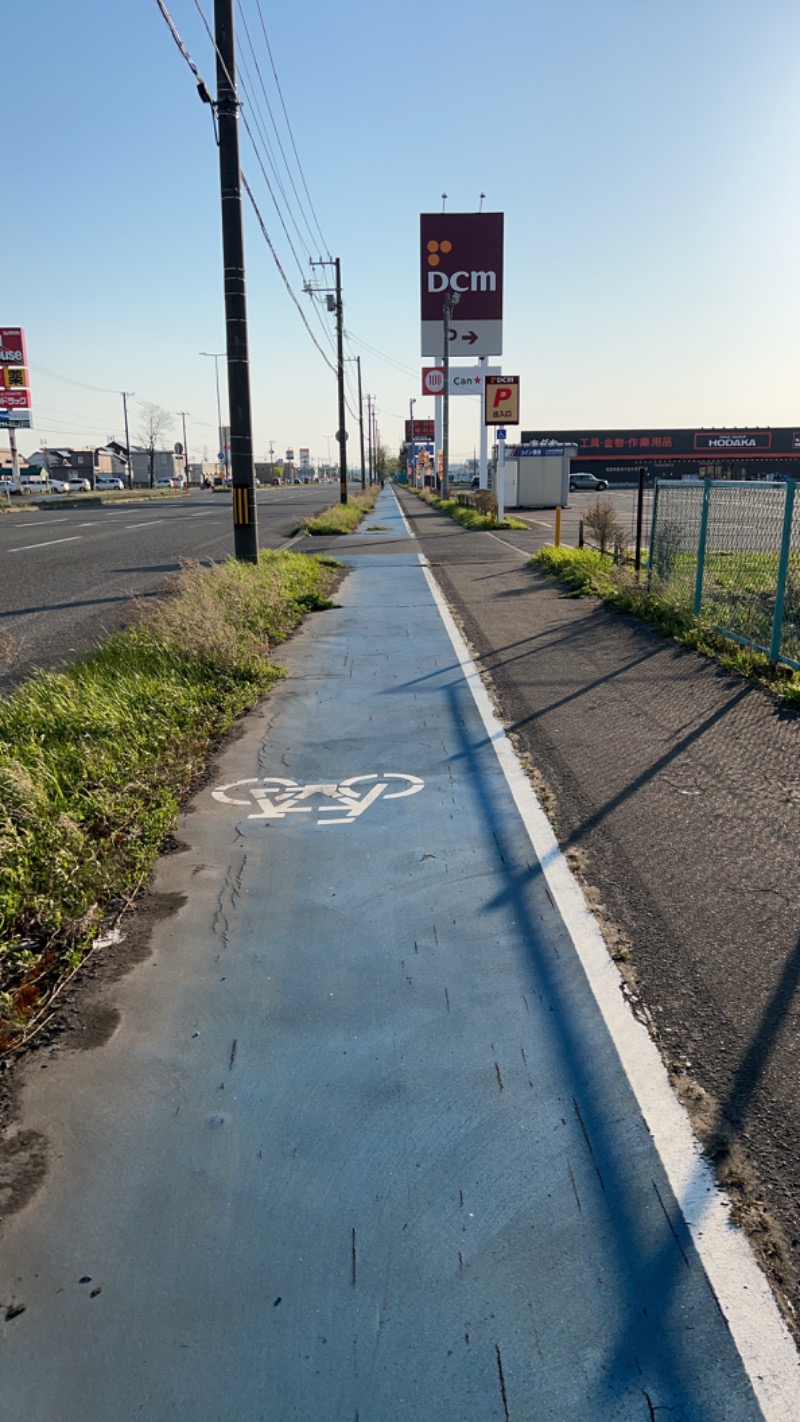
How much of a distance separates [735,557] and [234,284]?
7.34 m

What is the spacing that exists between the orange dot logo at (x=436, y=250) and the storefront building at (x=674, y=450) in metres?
44.3

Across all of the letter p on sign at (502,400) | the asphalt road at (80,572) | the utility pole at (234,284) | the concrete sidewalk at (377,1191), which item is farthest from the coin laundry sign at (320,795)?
the letter p on sign at (502,400)

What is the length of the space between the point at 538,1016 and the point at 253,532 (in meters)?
11.3

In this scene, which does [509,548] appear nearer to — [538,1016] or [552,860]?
[552,860]

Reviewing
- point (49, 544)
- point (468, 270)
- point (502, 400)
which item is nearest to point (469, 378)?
point (468, 270)

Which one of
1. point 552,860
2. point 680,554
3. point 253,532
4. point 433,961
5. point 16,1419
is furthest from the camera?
point 253,532

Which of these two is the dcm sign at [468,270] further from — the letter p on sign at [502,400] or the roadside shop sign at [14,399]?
the roadside shop sign at [14,399]

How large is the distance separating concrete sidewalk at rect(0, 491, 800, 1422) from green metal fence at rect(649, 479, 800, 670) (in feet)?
17.5

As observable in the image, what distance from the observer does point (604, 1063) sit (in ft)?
9.80

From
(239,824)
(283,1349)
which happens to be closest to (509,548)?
(239,824)

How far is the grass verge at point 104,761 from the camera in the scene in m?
3.75

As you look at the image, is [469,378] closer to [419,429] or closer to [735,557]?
[735,557]

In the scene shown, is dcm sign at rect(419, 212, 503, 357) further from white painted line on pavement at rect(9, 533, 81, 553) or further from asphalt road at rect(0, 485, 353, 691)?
white painted line on pavement at rect(9, 533, 81, 553)

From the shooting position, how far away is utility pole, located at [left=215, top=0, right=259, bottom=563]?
1220 centimetres
